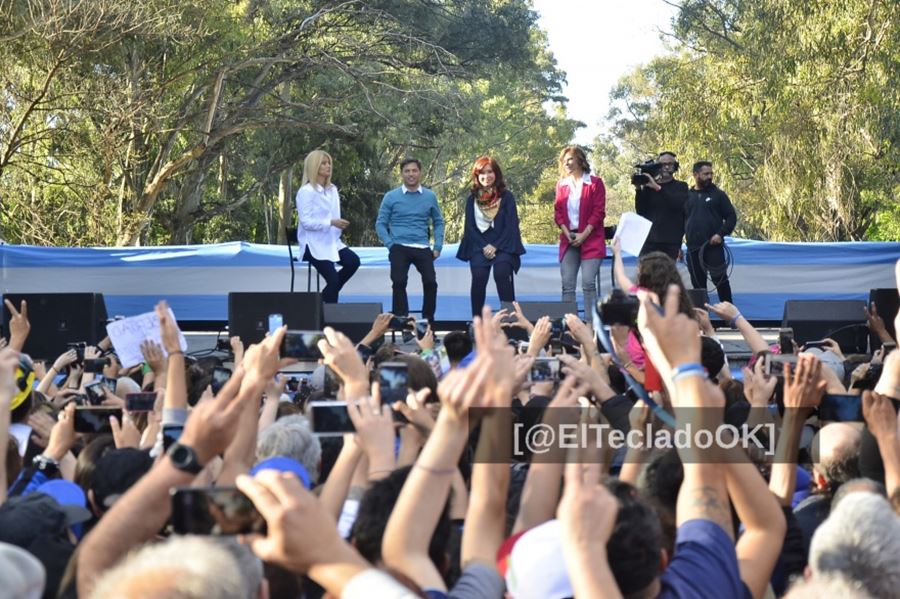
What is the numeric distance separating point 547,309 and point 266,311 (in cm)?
228

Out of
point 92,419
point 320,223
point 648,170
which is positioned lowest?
point 92,419

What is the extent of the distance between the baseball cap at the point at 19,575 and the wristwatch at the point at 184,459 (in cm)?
41

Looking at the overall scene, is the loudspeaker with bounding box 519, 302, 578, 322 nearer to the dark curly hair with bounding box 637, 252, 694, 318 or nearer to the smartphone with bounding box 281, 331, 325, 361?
the dark curly hair with bounding box 637, 252, 694, 318

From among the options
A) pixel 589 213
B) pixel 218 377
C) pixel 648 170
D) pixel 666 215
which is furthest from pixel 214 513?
pixel 648 170

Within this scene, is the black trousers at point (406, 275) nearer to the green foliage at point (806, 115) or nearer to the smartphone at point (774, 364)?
the smartphone at point (774, 364)

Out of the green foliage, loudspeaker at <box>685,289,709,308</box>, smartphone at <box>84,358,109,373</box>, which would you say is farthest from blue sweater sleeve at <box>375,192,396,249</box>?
the green foliage

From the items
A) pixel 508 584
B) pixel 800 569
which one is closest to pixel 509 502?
pixel 800 569

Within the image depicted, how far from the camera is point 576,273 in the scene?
11.5 m

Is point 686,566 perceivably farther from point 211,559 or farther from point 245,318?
point 245,318

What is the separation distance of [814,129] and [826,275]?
6.13 meters

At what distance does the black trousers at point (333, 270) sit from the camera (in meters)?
11.6

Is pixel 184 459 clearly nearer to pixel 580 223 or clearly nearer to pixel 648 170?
pixel 580 223

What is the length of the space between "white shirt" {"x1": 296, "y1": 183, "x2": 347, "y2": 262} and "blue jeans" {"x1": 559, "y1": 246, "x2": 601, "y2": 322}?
2.05 meters

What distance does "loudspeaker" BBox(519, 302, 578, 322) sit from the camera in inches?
409
